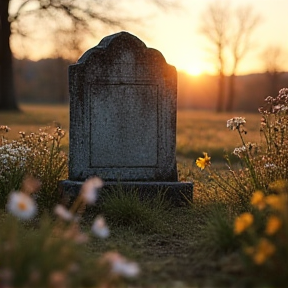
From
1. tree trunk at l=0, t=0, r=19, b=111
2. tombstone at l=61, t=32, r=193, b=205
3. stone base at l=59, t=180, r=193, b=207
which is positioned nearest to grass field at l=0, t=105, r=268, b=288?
stone base at l=59, t=180, r=193, b=207

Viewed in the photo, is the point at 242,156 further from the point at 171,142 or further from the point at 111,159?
the point at 111,159

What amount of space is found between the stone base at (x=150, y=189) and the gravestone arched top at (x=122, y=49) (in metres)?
1.41

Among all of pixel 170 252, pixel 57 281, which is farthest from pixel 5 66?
pixel 57 281

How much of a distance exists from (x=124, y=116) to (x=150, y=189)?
0.90m

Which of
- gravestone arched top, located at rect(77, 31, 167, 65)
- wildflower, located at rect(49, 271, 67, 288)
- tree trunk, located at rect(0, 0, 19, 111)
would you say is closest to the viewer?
wildflower, located at rect(49, 271, 67, 288)

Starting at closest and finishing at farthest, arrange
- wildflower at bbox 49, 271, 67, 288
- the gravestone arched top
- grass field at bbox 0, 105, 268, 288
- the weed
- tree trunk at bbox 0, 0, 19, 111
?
wildflower at bbox 49, 271, 67, 288 → grass field at bbox 0, 105, 268, 288 → the weed → the gravestone arched top → tree trunk at bbox 0, 0, 19, 111

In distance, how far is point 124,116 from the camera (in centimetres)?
709

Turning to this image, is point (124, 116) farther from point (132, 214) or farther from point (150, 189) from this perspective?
point (132, 214)

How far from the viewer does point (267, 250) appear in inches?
120

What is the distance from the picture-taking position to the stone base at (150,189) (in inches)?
268

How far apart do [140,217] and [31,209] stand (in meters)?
2.89

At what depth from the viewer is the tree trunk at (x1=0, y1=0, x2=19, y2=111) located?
24828mm

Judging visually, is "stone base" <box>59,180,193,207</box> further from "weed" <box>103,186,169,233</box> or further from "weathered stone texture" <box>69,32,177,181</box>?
"weed" <box>103,186,169,233</box>

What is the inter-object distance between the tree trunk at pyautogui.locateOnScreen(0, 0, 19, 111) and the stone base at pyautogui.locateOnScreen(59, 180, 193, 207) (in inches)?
755
